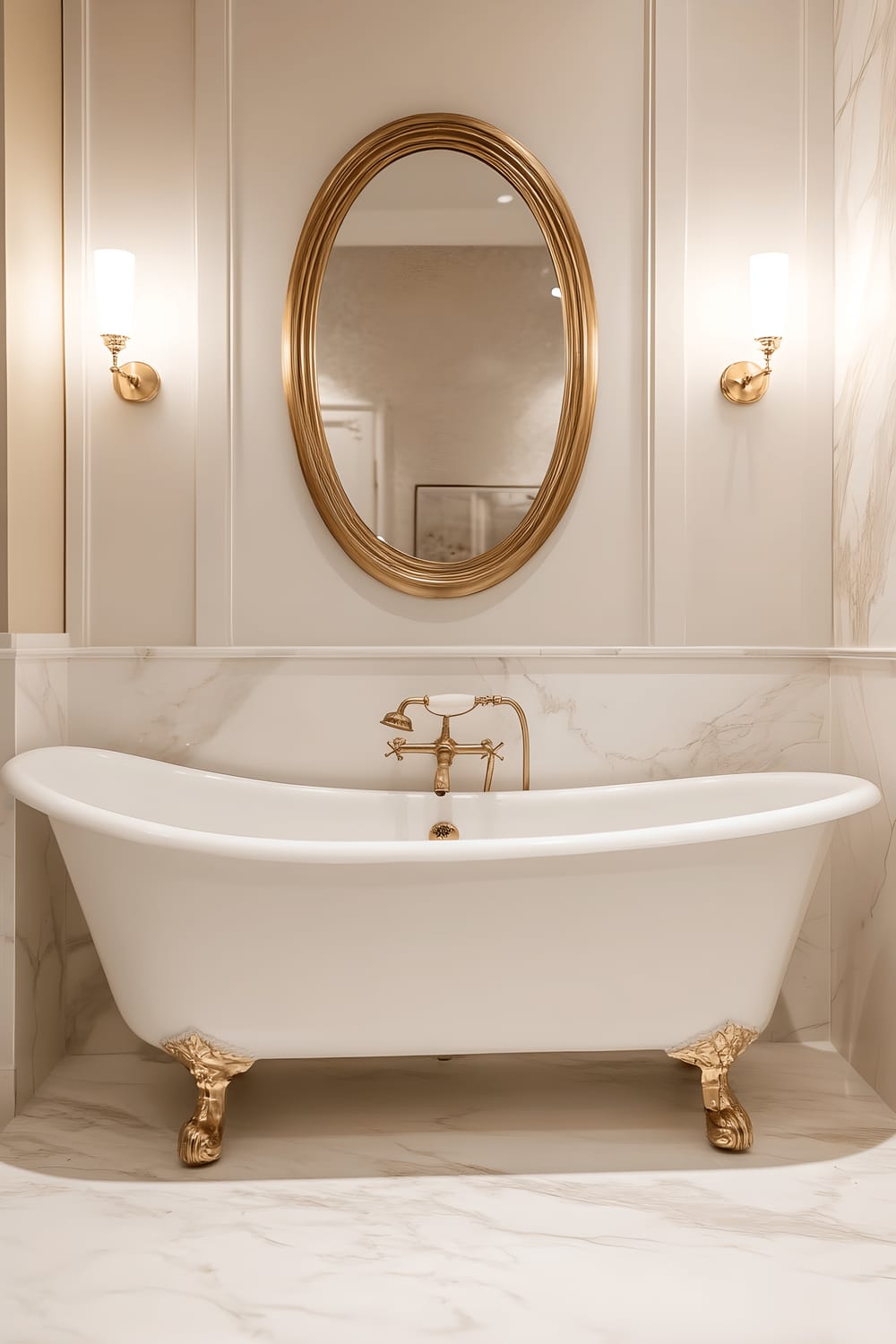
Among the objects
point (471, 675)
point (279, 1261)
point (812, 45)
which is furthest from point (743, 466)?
point (279, 1261)

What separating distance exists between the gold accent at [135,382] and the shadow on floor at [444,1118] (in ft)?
5.00

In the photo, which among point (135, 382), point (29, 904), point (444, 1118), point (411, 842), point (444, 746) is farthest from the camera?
point (135, 382)

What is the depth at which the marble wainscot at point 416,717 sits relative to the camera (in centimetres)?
205

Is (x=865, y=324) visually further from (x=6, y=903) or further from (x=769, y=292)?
(x=6, y=903)

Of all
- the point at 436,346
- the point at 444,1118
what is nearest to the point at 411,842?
the point at 444,1118

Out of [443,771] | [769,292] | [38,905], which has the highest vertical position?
[769,292]

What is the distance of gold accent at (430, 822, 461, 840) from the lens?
1893mm

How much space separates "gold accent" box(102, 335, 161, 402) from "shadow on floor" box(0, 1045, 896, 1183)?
1.52 m

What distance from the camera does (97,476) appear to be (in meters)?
2.09

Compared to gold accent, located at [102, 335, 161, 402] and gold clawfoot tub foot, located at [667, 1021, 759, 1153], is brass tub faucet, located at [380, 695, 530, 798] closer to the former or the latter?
gold clawfoot tub foot, located at [667, 1021, 759, 1153]

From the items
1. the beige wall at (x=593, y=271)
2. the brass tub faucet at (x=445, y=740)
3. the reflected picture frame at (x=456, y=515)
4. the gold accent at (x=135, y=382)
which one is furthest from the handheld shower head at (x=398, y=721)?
the gold accent at (x=135, y=382)

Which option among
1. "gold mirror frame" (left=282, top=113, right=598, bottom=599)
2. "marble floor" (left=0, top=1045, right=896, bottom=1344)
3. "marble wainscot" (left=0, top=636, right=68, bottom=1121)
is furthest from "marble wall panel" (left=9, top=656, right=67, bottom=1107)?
"gold mirror frame" (left=282, top=113, right=598, bottom=599)

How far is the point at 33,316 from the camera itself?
1914 mm

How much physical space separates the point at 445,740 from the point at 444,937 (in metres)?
0.55
